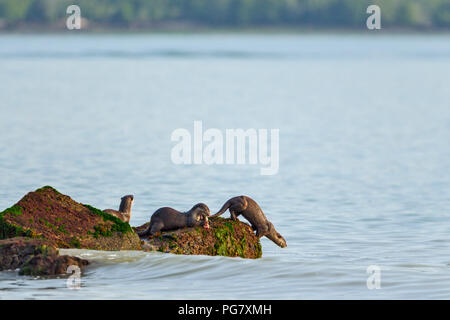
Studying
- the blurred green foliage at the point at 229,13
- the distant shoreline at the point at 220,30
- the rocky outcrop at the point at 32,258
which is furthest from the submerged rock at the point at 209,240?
the distant shoreline at the point at 220,30

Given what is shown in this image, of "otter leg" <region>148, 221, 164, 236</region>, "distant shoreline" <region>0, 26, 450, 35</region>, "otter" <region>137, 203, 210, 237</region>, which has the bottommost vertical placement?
"distant shoreline" <region>0, 26, 450, 35</region>

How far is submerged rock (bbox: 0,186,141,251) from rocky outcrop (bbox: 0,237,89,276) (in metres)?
0.44

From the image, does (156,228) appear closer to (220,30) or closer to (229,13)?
(229,13)

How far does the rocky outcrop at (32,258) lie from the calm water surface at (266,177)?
0.18 metres

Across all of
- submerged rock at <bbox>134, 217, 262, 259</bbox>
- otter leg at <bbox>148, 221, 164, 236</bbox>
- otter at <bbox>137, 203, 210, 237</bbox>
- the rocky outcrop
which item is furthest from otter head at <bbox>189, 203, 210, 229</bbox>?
the rocky outcrop

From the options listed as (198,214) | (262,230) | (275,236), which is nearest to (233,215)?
(262,230)

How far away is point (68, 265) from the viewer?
13.1 metres

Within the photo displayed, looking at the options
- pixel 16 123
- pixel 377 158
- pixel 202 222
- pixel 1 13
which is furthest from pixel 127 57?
pixel 202 222

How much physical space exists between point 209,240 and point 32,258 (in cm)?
252

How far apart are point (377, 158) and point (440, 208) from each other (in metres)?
10.8

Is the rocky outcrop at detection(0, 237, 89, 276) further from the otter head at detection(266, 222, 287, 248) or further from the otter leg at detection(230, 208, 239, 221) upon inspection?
the otter head at detection(266, 222, 287, 248)

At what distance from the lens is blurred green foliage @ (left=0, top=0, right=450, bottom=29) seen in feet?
474

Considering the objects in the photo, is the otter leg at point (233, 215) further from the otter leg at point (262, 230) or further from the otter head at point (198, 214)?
the otter head at point (198, 214)
